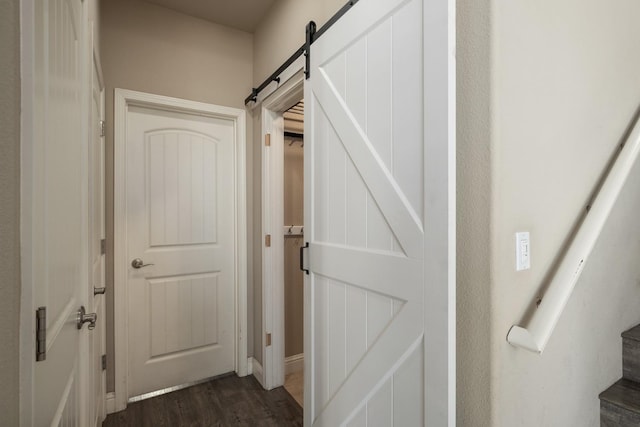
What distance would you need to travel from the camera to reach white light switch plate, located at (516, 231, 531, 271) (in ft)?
3.03

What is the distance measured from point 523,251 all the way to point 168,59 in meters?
2.58

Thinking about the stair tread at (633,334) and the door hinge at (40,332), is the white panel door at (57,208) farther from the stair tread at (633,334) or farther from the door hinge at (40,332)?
the stair tread at (633,334)

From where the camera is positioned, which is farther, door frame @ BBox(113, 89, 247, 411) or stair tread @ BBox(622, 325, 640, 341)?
door frame @ BBox(113, 89, 247, 411)

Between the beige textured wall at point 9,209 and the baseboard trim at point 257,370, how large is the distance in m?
2.20

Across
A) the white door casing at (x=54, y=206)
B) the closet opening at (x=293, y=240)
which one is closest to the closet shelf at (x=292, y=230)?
the closet opening at (x=293, y=240)

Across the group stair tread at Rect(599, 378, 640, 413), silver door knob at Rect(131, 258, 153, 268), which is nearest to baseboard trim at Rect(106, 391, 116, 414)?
silver door knob at Rect(131, 258, 153, 268)

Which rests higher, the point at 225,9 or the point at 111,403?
the point at 225,9

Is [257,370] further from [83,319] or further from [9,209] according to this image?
[9,209]

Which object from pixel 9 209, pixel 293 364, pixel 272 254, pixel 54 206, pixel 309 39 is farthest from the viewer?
pixel 293 364

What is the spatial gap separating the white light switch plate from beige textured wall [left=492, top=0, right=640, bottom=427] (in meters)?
0.03

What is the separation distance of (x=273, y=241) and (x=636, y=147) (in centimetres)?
206

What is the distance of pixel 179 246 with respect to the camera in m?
2.47

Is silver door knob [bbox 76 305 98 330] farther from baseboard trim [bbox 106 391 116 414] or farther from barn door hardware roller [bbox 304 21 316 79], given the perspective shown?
barn door hardware roller [bbox 304 21 316 79]

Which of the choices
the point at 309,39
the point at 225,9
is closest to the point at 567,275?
the point at 309,39
